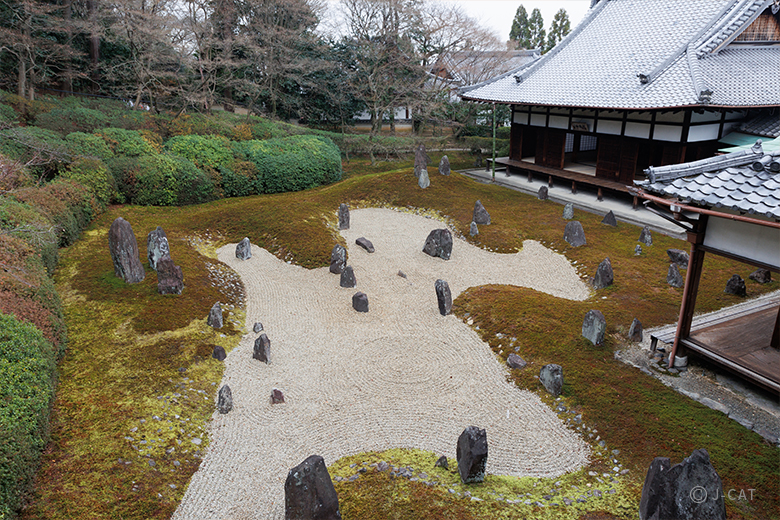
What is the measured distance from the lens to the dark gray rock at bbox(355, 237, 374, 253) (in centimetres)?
1562

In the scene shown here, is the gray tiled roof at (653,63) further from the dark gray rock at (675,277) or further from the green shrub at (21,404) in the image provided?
the green shrub at (21,404)

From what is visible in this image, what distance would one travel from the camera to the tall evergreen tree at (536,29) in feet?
156

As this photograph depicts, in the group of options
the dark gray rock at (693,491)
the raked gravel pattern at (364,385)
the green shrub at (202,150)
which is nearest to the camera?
the dark gray rock at (693,491)

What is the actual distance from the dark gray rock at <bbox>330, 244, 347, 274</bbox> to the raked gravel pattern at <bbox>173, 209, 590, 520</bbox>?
0.22 metres

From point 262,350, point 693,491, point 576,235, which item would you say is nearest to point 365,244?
point 262,350

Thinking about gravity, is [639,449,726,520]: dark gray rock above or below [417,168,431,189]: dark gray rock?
below

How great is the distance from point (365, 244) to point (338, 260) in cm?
189

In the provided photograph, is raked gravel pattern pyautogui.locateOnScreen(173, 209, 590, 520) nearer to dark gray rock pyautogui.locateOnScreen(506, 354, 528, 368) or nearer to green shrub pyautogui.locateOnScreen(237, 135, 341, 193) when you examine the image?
dark gray rock pyautogui.locateOnScreen(506, 354, 528, 368)

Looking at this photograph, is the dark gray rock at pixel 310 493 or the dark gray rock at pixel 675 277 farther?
the dark gray rock at pixel 675 277

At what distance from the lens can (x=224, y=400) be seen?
8.42 meters

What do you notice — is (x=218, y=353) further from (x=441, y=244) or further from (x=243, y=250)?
(x=441, y=244)

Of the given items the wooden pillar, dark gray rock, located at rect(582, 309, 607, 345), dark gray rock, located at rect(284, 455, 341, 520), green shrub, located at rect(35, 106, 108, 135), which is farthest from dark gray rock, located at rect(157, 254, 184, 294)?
green shrub, located at rect(35, 106, 108, 135)

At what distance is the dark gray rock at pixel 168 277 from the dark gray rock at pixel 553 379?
8349 mm

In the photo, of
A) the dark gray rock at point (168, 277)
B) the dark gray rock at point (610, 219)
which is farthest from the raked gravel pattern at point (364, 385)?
the dark gray rock at point (610, 219)
